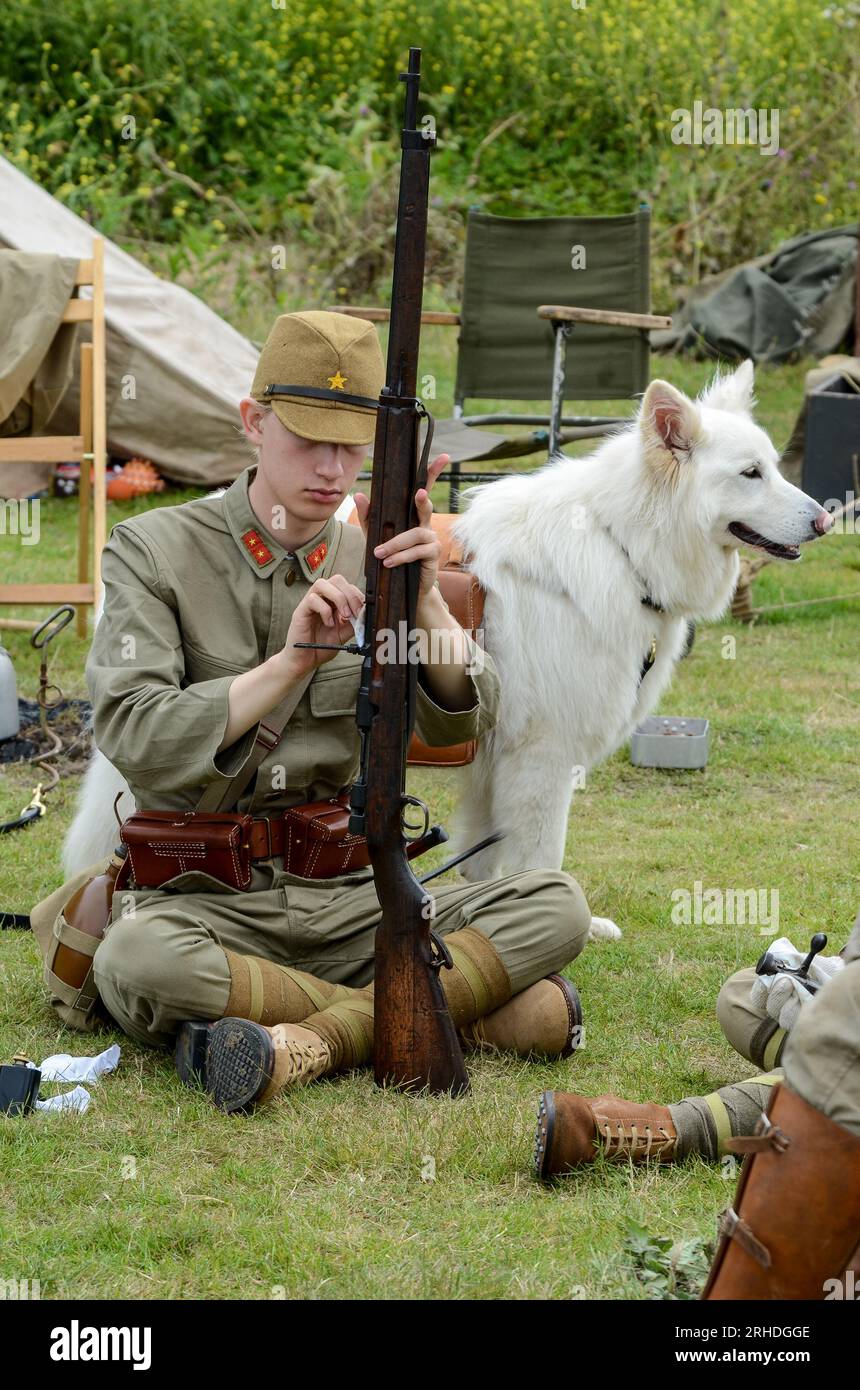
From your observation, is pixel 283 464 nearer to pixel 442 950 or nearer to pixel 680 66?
pixel 442 950

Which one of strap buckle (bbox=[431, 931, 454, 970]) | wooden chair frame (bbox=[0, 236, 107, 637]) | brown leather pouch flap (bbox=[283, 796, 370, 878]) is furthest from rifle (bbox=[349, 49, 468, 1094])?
wooden chair frame (bbox=[0, 236, 107, 637])

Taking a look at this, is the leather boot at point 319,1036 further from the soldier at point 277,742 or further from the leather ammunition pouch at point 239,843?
the leather ammunition pouch at point 239,843

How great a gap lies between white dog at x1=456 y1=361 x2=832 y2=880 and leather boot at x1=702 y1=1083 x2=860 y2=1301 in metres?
Answer: 2.13

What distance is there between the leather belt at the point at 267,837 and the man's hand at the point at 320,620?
46cm

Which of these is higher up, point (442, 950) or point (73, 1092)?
point (442, 950)

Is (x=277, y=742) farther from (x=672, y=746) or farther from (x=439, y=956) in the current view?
(x=672, y=746)

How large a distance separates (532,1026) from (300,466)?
1.28 m

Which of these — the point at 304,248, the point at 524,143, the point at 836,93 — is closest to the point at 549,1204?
the point at 304,248

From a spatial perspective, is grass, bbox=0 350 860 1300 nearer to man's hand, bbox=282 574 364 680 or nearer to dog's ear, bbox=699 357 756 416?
man's hand, bbox=282 574 364 680

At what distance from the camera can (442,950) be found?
2898 mm

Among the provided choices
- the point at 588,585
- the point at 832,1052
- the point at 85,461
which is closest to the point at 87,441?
the point at 85,461
